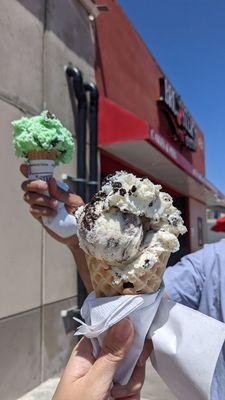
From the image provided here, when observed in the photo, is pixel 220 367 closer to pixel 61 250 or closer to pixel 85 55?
pixel 61 250

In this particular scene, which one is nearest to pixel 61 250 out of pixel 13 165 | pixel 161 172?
pixel 13 165

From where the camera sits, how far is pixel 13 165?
4148 millimetres

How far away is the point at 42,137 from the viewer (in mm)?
2154

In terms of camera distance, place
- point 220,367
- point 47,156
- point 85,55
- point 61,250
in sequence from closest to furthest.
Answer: point 220,367 → point 47,156 → point 61,250 → point 85,55

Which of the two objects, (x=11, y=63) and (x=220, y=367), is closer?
(x=220, y=367)

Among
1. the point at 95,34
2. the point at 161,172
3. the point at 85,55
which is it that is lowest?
the point at 161,172

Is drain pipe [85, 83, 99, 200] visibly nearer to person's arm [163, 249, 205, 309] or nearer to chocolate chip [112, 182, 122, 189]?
person's arm [163, 249, 205, 309]

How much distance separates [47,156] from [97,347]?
46.6 inches

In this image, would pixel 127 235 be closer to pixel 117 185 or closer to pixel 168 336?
pixel 117 185

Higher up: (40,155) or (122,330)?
(40,155)

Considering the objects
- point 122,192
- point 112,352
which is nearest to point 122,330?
point 112,352

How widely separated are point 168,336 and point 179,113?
398 inches

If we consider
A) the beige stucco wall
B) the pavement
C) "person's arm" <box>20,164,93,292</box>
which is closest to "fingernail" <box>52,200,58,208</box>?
"person's arm" <box>20,164,93,292</box>

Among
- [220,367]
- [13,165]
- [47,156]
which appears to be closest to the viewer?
[220,367]
